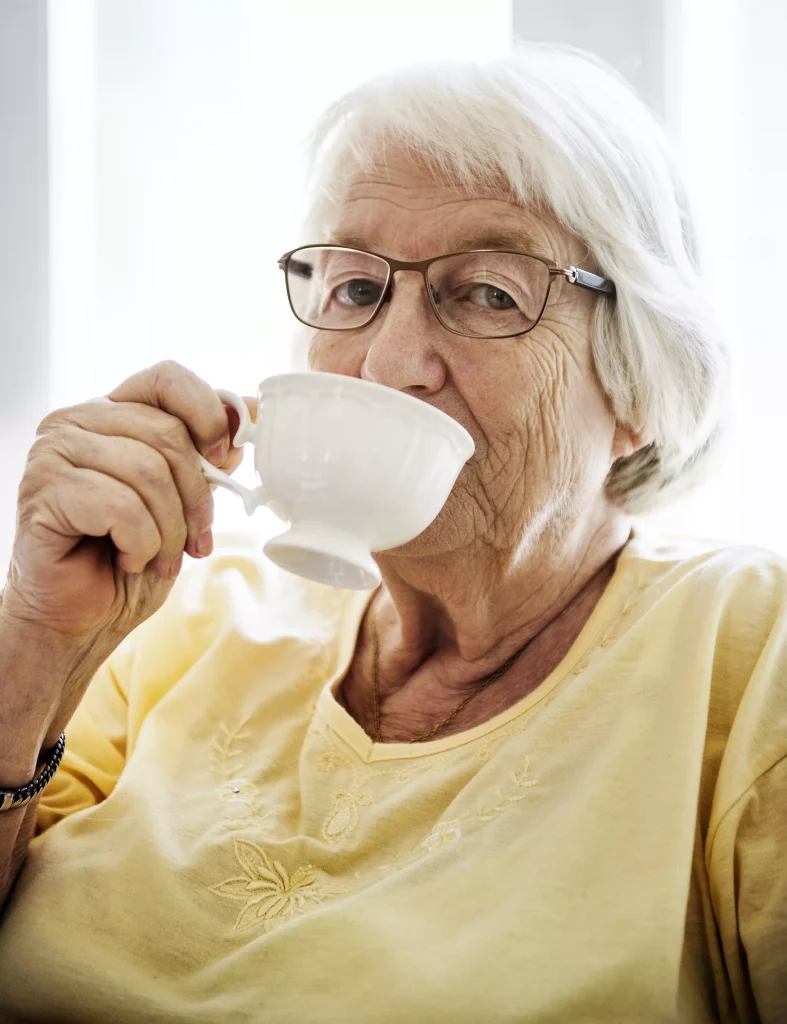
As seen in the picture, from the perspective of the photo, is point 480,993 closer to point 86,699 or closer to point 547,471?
point 547,471

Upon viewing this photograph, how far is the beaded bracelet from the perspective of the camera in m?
1.16

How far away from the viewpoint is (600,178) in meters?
1.32

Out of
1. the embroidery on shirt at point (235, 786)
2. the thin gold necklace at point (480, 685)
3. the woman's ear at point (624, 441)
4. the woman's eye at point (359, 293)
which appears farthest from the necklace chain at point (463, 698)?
the woman's eye at point (359, 293)

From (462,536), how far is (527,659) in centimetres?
22

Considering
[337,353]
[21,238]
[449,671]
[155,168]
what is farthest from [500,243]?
[21,238]

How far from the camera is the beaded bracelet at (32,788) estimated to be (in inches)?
45.5

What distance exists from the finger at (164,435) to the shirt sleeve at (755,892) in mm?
644

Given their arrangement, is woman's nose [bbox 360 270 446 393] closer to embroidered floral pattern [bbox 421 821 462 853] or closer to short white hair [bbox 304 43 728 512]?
short white hair [bbox 304 43 728 512]

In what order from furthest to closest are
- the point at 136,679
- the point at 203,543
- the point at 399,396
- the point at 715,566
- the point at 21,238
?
1. the point at 21,238
2. the point at 136,679
3. the point at 715,566
4. the point at 203,543
5. the point at 399,396

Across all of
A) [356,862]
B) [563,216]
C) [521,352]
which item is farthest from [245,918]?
[563,216]

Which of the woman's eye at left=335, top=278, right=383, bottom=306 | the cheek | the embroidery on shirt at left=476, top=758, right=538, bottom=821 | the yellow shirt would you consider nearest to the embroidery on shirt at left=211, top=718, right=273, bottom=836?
the yellow shirt

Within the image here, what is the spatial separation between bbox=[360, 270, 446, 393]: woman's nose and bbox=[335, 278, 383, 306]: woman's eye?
67 millimetres

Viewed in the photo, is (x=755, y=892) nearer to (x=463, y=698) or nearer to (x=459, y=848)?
(x=459, y=848)

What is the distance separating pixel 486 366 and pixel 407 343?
0.11 m
